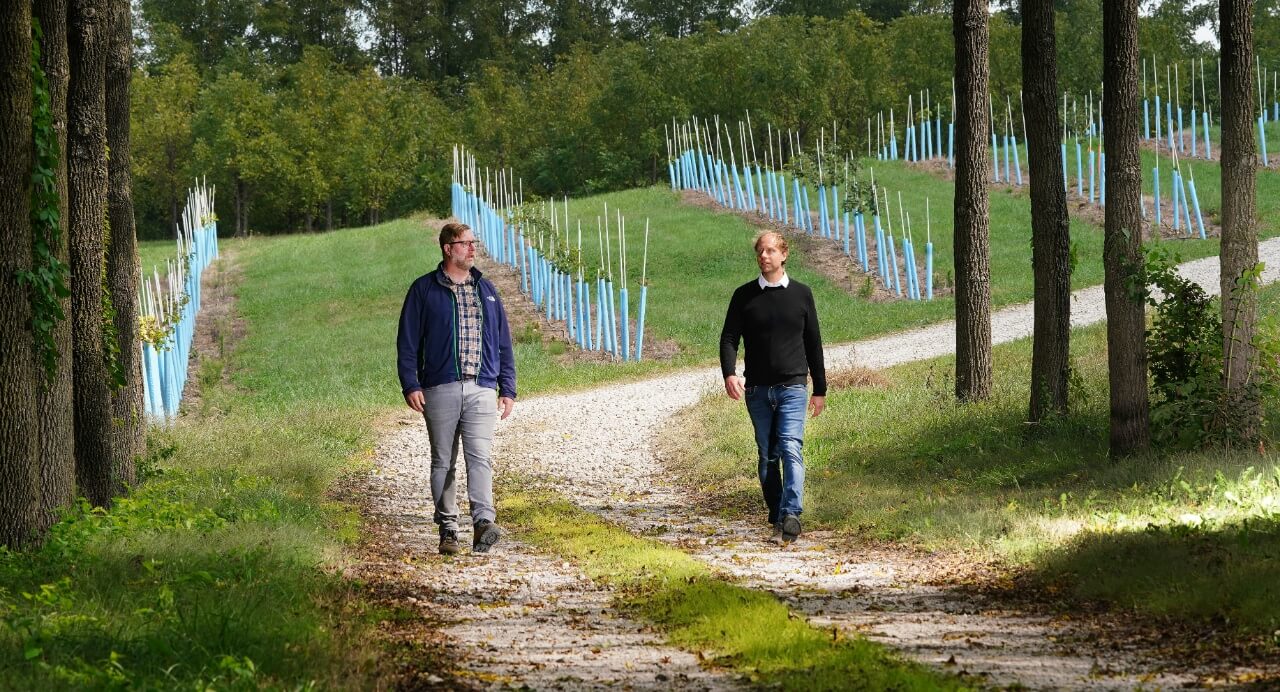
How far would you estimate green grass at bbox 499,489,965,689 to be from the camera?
16.9ft

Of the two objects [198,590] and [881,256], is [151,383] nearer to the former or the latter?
[198,590]

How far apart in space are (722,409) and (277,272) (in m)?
29.4

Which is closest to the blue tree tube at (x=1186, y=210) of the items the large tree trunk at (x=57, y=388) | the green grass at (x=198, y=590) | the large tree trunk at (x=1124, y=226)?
the large tree trunk at (x=1124, y=226)

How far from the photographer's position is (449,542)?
8586 mm

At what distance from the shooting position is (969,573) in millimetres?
7531

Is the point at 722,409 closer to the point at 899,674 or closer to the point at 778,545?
the point at 778,545

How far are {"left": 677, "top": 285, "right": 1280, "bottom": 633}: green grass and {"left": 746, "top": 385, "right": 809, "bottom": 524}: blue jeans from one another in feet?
2.00

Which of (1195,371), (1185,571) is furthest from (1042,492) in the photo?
(1185,571)

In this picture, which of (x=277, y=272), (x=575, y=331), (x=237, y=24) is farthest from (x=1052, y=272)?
(x=237, y=24)

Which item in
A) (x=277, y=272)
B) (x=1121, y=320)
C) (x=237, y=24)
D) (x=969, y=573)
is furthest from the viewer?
(x=237, y=24)

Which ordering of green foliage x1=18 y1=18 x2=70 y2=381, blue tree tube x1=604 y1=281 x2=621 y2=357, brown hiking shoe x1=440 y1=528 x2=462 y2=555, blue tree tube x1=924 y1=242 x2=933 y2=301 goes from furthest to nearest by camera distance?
blue tree tube x1=924 y1=242 x2=933 y2=301
blue tree tube x1=604 y1=281 x2=621 y2=357
brown hiking shoe x1=440 y1=528 x2=462 y2=555
green foliage x1=18 y1=18 x2=70 y2=381

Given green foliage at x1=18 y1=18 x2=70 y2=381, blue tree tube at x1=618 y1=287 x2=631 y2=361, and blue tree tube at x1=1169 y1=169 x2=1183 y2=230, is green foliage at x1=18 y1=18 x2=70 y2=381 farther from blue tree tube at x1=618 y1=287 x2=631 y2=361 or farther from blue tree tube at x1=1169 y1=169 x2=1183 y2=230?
blue tree tube at x1=1169 y1=169 x2=1183 y2=230

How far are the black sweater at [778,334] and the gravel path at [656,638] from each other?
1.07 m

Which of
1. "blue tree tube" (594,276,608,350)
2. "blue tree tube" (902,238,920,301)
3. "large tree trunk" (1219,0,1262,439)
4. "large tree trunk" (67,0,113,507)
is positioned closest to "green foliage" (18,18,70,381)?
"large tree trunk" (67,0,113,507)
